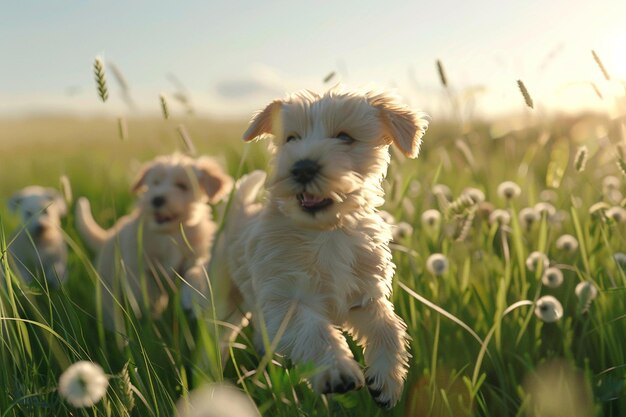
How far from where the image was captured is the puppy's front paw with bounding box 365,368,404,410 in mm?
2297

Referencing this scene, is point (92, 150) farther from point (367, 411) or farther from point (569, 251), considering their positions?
point (367, 411)

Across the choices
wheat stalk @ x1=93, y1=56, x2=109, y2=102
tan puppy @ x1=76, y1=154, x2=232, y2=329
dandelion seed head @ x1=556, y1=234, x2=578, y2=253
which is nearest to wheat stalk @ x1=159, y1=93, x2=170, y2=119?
wheat stalk @ x1=93, y1=56, x2=109, y2=102

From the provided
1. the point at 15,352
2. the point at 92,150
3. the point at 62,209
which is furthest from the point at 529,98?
the point at 92,150

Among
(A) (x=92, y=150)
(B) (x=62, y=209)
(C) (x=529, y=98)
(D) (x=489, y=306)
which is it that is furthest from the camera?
(A) (x=92, y=150)

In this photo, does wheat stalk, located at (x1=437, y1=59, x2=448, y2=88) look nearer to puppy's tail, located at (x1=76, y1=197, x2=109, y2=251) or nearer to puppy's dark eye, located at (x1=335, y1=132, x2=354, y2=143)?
puppy's dark eye, located at (x1=335, y1=132, x2=354, y2=143)

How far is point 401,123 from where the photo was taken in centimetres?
277

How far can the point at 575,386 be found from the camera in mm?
2955

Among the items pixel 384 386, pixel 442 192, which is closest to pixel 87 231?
pixel 442 192

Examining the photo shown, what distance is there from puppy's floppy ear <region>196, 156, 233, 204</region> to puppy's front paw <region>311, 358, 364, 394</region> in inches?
128

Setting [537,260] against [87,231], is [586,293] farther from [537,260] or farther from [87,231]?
[87,231]

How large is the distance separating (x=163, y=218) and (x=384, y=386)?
11.0ft

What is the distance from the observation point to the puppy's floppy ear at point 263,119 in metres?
2.83

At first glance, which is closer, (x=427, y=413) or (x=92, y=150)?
(x=427, y=413)

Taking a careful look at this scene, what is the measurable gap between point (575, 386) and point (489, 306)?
695mm
